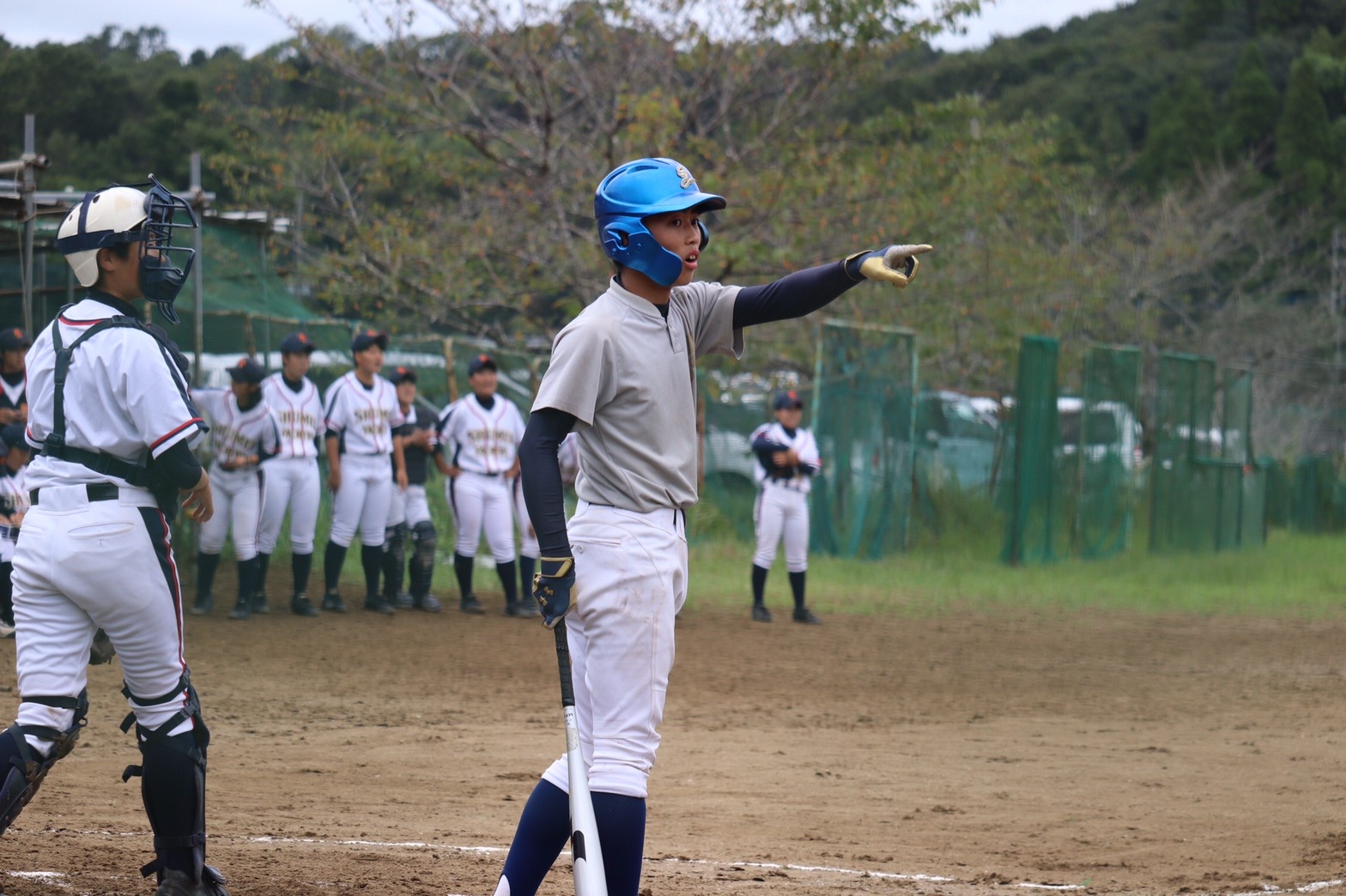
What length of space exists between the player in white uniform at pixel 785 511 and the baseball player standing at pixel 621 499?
333 inches

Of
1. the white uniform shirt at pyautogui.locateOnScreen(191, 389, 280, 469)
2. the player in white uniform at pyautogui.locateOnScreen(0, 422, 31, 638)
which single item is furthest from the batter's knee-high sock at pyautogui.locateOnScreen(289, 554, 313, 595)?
the player in white uniform at pyautogui.locateOnScreen(0, 422, 31, 638)

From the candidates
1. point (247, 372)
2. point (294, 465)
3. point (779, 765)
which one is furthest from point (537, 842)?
point (294, 465)

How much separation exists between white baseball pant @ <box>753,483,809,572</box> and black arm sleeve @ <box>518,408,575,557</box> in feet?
28.8

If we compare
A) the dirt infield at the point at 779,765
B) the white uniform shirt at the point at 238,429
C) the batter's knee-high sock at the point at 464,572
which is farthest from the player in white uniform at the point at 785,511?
the white uniform shirt at the point at 238,429

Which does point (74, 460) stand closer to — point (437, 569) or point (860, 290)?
point (437, 569)

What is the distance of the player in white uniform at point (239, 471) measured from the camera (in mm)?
11078

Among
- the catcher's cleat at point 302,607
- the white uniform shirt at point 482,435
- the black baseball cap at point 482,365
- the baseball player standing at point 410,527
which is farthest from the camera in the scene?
the baseball player standing at point 410,527

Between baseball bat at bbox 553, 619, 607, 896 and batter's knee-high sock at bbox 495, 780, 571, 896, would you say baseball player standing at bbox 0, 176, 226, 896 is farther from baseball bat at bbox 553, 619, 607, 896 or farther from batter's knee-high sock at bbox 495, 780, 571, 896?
baseball bat at bbox 553, 619, 607, 896

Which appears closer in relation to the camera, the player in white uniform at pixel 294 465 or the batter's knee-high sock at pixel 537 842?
the batter's knee-high sock at pixel 537 842

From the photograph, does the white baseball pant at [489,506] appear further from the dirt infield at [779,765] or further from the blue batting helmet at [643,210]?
the blue batting helmet at [643,210]

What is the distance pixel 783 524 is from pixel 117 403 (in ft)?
29.2

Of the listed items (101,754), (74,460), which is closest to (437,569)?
(101,754)

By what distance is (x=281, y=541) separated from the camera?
1417 centimetres

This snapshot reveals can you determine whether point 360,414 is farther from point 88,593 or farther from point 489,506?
point 88,593
